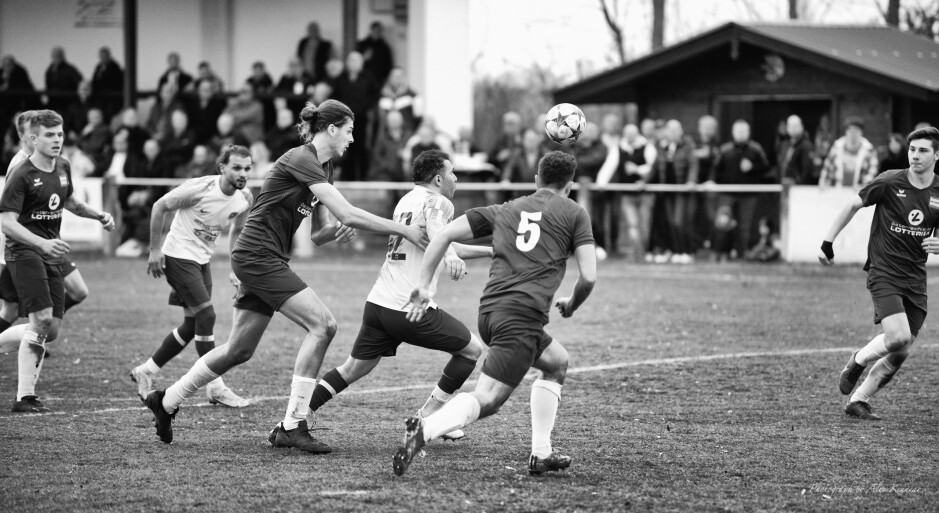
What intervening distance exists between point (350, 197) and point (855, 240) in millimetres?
7767

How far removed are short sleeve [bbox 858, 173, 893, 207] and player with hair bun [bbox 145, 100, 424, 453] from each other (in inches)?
125

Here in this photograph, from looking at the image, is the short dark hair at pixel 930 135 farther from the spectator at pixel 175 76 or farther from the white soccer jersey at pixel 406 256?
the spectator at pixel 175 76

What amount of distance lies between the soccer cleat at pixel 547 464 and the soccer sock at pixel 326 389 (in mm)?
1456

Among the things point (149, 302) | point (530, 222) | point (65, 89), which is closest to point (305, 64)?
point (65, 89)

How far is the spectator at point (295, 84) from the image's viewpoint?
21.8 metres

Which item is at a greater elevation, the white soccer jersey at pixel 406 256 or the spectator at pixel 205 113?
the spectator at pixel 205 113

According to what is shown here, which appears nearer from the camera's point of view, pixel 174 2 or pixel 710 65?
pixel 710 65

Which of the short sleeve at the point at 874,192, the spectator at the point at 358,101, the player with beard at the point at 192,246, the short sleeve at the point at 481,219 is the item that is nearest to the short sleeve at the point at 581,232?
the short sleeve at the point at 481,219

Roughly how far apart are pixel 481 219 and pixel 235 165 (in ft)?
8.69

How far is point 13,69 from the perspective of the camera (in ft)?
80.3

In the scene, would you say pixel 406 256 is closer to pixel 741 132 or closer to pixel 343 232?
pixel 343 232

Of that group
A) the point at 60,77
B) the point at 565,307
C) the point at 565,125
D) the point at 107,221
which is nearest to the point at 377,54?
the point at 60,77

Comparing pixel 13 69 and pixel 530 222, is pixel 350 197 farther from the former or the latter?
pixel 530 222

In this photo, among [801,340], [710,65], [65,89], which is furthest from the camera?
[65,89]
